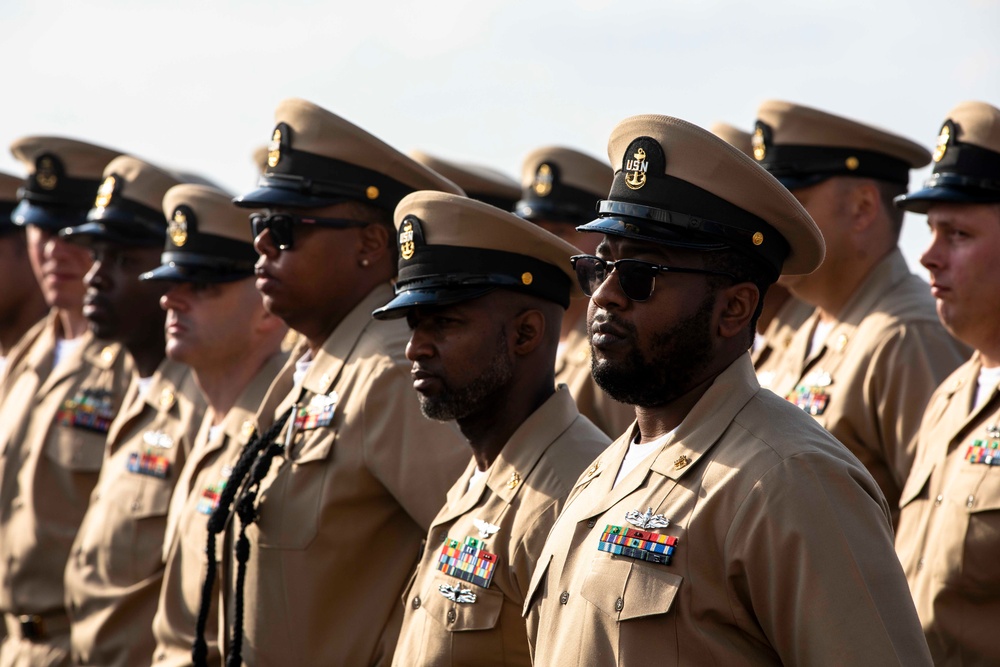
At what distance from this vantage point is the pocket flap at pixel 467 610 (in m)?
4.06

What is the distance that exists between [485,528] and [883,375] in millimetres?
2149

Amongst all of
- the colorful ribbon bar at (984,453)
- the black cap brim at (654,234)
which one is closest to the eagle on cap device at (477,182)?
the colorful ribbon bar at (984,453)

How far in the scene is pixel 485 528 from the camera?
420 cm

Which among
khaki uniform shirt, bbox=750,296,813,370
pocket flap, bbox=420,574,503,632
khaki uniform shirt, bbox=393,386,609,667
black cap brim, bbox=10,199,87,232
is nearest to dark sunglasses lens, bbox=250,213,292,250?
khaki uniform shirt, bbox=393,386,609,667

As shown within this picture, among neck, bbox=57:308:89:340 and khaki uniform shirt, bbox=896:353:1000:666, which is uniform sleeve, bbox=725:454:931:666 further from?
neck, bbox=57:308:89:340

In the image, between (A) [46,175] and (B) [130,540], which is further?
(A) [46,175]

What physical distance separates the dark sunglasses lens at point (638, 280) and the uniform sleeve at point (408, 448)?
1.65 meters

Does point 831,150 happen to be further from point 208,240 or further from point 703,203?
point 703,203

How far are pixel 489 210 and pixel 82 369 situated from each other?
3.98m

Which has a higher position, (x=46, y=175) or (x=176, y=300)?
(x=46, y=175)

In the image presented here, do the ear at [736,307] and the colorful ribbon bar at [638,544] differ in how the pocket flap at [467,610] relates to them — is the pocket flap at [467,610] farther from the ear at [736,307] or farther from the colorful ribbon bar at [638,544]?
the ear at [736,307]

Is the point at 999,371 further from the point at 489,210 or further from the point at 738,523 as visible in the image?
the point at 738,523

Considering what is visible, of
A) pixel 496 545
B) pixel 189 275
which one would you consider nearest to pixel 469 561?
pixel 496 545

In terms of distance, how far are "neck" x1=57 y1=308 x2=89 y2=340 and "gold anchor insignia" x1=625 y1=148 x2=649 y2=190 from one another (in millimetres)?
5294
